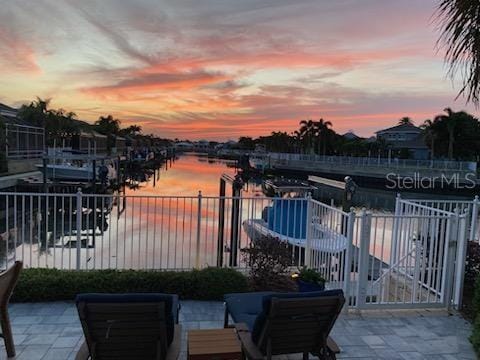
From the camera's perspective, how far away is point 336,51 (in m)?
11.0

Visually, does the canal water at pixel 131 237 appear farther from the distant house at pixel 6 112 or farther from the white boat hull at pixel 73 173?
the distant house at pixel 6 112

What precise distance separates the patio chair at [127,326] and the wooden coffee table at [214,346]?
133 mm

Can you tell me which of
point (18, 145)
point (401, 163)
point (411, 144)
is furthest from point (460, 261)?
point (411, 144)

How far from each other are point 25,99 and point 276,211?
31.8 metres

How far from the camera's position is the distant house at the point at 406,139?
53.1 m

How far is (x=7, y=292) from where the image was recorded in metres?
2.83

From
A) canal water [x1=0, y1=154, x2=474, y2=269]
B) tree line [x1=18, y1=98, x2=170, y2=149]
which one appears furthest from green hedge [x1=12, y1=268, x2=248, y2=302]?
tree line [x1=18, y1=98, x2=170, y2=149]

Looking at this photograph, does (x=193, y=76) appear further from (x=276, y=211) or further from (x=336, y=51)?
(x=276, y=211)

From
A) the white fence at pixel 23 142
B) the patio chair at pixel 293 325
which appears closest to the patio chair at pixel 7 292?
the patio chair at pixel 293 325

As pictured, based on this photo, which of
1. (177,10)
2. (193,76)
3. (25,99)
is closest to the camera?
(177,10)

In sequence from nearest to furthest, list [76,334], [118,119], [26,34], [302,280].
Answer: [76,334] < [302,280] < [26,34] < [118,119]

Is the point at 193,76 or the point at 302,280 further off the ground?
the point at 193,76

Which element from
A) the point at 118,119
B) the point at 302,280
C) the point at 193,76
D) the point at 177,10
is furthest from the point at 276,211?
the point at 118,119

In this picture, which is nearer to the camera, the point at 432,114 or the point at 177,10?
the point at 177,10
